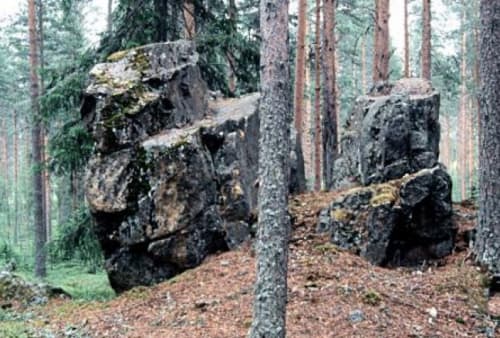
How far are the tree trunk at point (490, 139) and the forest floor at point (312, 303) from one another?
0.39 meters

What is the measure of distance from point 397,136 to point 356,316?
3.99 m

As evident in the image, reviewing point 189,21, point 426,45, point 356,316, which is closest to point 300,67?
point 189,21

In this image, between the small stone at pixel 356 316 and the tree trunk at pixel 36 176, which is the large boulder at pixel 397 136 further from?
the tree trunk at pixel 36 176

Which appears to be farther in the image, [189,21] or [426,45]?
[426,45]

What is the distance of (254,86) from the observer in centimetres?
1267

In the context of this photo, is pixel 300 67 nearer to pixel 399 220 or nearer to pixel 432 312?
pixel 399 220

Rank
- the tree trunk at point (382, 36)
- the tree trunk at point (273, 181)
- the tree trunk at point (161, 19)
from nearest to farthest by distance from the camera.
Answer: the tree trunk at point (273, 181) → the tree trunk at point (161, 19) → the tree trunk at point (382, 36)

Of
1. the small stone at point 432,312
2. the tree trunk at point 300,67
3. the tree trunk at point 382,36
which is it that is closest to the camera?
the small stone at point 432,312

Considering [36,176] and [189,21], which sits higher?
[189,21]

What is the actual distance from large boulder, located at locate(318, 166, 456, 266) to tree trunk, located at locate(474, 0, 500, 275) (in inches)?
36.9

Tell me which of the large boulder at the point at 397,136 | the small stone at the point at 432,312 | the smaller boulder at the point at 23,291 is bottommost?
the smaller boulder at the point at 23,291

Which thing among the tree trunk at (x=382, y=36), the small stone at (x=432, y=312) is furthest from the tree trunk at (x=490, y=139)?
the tree trunk at (x=382, y=36)

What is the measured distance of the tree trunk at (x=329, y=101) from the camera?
13.4 metres

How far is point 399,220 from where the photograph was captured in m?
8.18
